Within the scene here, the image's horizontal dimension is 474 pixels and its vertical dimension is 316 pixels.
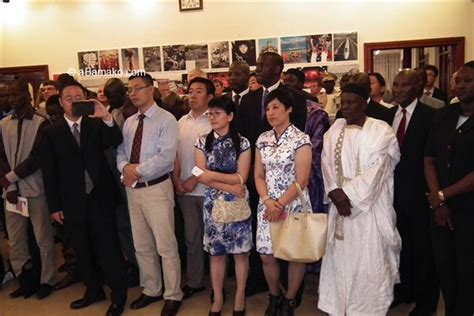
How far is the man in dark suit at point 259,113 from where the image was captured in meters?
3.40

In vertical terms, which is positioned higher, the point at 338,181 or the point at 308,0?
the point at 308,0

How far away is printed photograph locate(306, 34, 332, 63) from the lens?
6.97m

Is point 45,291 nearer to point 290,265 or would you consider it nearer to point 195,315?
point 195,315

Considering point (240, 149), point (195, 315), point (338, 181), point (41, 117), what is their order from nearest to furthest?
point (338, 181) → point (240, 149) → point (195, 315) → point (41, 117)

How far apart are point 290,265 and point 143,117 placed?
155 cm

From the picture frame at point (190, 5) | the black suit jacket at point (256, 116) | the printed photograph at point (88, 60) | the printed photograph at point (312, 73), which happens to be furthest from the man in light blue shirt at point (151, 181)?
the printed photograph at point (88, 60)

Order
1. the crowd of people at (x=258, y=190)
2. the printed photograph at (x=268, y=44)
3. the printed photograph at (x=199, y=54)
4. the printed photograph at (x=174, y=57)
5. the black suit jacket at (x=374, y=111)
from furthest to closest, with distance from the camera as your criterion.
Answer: the printed photograph at (x=174, y=57)
the printed photograph at (x=199, y=54)
the printed photograph at (x=268, y=44)
the black suit jacket at (x=374, y=111)
the crowd of people at (x=258, y=190)

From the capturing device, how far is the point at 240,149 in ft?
10.2

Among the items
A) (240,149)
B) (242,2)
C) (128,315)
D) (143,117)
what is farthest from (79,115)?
(242,2)

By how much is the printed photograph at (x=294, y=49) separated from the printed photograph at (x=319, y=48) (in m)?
0.08

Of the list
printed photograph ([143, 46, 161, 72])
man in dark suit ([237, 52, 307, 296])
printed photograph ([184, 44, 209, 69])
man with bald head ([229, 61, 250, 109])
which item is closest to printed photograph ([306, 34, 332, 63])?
printed photograph ([184, 44, 209, 69])

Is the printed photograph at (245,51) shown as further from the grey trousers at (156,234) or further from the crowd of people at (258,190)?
the grey trousers at (156,234)

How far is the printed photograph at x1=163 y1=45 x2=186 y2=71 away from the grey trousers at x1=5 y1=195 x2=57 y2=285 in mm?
4353

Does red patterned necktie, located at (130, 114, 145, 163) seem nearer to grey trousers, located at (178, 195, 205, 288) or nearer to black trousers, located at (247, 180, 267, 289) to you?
grey trousers, located at (178, 195, 205, 288)
